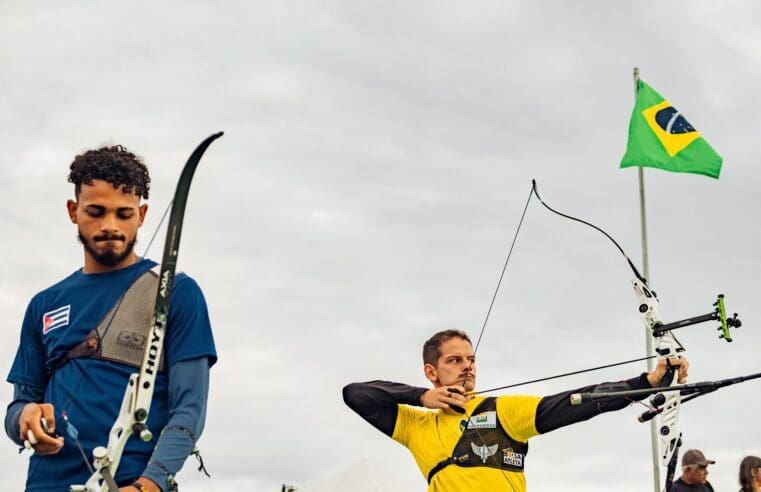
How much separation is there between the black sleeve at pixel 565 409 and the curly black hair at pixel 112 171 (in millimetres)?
2494

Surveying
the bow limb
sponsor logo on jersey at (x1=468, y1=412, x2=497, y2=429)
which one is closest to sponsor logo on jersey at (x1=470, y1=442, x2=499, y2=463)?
sponsor logo on jersey at (x1=468, y1=412, x2=497, y2=429)

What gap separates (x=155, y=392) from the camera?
306 centimetres

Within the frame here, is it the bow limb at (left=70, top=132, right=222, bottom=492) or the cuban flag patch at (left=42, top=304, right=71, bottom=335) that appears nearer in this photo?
the bow limb at (left=70, top=132, right=222, bottom=492)

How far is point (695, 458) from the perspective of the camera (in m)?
8.60

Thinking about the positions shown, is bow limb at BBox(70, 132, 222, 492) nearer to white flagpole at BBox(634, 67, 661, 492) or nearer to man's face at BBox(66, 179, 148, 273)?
man's face at BBox(66, 179, 148, 273)

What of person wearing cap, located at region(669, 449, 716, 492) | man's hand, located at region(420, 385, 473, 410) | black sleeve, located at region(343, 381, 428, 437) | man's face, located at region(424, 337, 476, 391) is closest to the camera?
man's hand, located at region(420, 385, 473, 410)

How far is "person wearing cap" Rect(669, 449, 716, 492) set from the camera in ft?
28.0

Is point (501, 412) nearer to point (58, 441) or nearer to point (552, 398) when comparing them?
point (552, 398)

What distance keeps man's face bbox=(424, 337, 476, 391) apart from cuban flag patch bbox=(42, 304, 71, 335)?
2.58 meters

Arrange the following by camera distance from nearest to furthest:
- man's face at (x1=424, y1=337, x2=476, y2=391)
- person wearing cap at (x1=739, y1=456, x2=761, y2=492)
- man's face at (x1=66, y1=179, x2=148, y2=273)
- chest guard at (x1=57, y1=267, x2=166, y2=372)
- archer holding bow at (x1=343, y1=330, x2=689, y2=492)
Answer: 1. chest guard at (x1=57, y1=267, x2=166, y2=372)
2. man's face at (x1=66, y1=179, x2=148, y2=273)
3. archer holding bow at (x1=343, y1=330, x2=689, y2=492)
4. man's face at (x1=424, y1=337, x2=476, y2=391)
5. person wearing cap at (x1=739, y1=456, x2=761, y2=492)

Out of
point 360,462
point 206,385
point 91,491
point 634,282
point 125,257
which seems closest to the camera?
point 91,491

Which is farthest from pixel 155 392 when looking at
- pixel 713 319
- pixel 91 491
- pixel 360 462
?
pixel 360 462

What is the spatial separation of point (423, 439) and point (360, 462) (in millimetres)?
11576

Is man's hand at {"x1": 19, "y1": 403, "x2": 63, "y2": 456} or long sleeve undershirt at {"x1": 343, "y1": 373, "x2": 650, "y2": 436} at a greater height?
long sleeve undershirt at {"x1": 343, "y1": 373, "x2": 650, "y2": 436}
